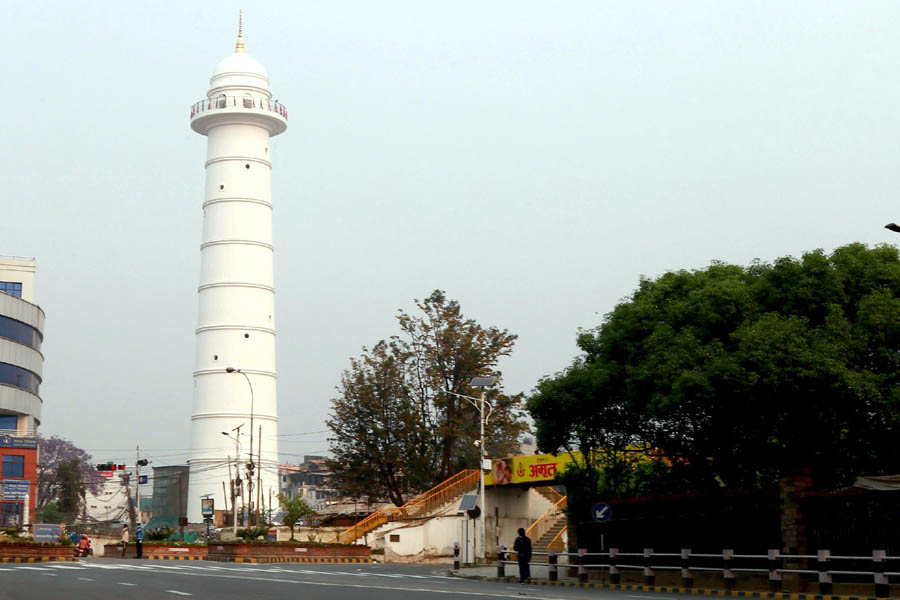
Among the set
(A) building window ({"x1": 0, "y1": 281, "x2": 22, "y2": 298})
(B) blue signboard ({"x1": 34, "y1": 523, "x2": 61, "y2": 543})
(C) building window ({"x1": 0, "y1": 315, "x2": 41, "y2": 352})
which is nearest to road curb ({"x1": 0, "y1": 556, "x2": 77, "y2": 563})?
(B) blue signboard ({"x1": 34, "y1": 523, "x2": 61, "y2": 543})

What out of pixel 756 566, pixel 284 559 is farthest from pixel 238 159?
pixel 756 566

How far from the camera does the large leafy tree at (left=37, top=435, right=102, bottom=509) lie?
349 feet

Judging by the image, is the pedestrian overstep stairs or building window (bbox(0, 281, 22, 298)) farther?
building window (bbox(0, 281, 22, 298))

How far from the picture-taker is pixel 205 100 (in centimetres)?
7131

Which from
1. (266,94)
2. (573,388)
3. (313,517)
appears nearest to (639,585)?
(573,388)

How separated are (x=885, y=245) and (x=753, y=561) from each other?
26.0ft

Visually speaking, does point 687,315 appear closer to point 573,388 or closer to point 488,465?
point 573,388

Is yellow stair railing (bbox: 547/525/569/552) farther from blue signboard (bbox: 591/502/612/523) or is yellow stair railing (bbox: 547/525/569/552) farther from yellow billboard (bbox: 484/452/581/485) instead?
blue signboard (bbox: 591/502/612/523)

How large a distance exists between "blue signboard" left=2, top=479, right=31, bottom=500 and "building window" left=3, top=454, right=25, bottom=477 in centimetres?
335

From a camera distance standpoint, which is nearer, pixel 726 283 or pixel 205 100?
pixel 726 283

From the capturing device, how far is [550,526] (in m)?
50.3

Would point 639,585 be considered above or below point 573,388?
below

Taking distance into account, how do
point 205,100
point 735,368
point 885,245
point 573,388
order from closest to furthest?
point 735,368, point 885,245, point 573,388, point 205,100

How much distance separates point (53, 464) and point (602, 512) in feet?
307
